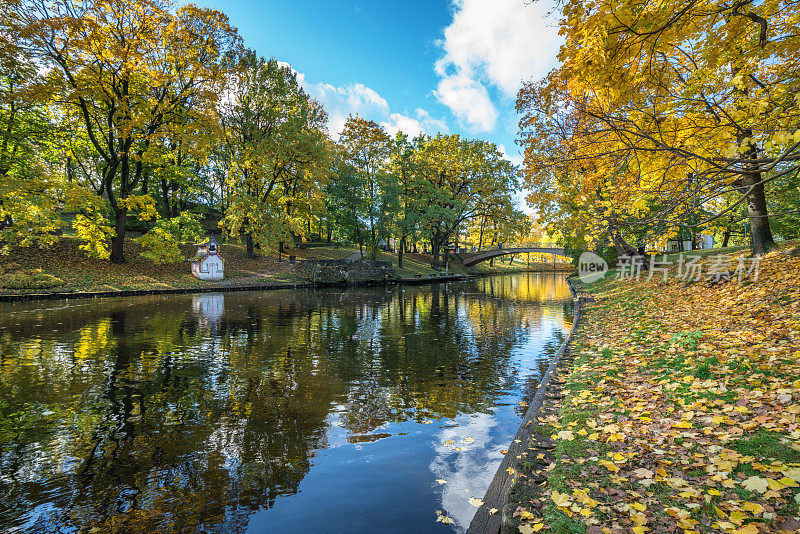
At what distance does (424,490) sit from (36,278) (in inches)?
1068

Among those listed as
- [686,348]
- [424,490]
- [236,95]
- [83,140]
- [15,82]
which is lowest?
[424,490]

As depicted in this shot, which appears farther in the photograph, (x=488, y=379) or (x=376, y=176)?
(x=376, y=176)

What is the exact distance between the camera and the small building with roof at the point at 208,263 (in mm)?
28766

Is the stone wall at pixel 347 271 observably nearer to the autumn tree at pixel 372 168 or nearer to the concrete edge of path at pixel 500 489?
the autumn tree at pixel 372 168

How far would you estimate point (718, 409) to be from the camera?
450cm

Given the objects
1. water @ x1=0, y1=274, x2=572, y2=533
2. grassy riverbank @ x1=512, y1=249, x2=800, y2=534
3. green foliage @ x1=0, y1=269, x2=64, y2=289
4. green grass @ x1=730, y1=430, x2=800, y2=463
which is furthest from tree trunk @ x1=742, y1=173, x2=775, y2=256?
green foliage @ x1=0, y1=269, x2=64, y2=289

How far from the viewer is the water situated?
13.1 feet

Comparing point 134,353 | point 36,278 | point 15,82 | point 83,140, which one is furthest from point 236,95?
point 134,353

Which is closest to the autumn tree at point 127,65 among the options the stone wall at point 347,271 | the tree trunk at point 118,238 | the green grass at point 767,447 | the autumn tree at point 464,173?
the tree trunk at point 118,238

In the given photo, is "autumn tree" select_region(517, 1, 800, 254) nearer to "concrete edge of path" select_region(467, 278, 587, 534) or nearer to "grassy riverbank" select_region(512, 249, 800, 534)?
"grassy riverbank" select_region(512, 249, 800, 534)

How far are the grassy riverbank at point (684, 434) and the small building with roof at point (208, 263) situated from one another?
28048 millimetres

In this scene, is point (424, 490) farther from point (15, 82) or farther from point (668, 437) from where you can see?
point (15, 82)

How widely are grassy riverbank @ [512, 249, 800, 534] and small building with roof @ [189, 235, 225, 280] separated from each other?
1104 inches

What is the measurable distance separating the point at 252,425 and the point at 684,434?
5874 mm
